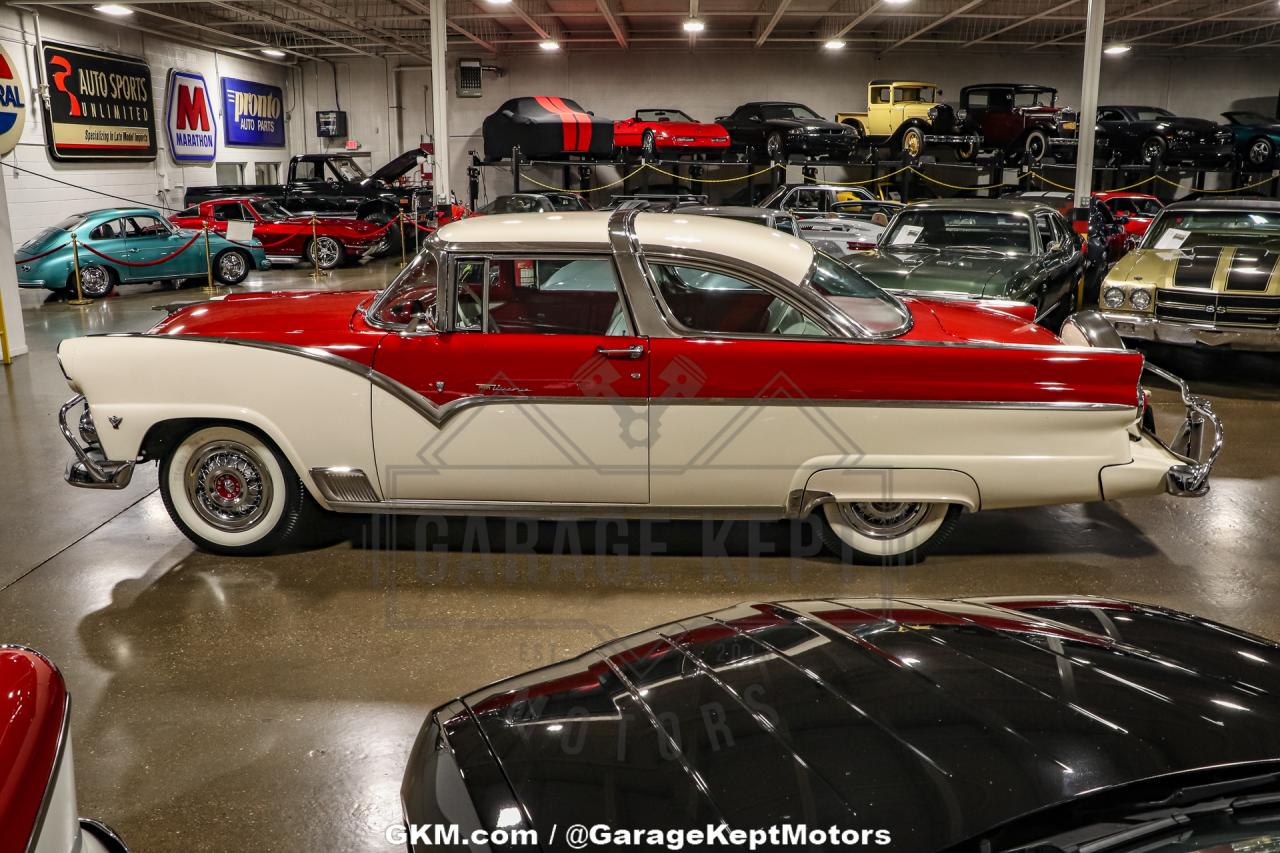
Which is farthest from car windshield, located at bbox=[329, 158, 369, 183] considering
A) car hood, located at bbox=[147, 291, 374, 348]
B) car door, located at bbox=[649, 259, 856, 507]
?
car door, located at bbox=[649, 259, 856, 507]

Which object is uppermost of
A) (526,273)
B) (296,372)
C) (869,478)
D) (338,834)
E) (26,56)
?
(26,56)

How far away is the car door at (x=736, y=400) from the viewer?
177 inches

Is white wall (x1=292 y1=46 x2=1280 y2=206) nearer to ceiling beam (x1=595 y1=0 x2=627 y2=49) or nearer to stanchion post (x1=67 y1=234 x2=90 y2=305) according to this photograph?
ceiling beam (x1=595 y1=0 x2=627 y2=49)

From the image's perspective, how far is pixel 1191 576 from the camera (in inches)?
188

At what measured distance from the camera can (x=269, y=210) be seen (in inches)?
738

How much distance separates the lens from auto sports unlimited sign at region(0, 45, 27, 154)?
14.9m

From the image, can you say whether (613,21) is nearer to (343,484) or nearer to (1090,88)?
(1090,88)

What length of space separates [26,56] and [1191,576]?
19855 mm

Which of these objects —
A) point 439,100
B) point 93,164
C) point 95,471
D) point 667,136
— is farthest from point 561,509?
point 93,164

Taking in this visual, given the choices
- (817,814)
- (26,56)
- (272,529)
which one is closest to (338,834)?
(817,814)

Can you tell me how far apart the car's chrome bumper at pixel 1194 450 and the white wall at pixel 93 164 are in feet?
52.6

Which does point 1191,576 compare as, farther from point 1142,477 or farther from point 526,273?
point 526,273

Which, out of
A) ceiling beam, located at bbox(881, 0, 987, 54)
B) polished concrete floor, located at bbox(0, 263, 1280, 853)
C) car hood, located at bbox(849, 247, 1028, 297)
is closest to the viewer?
polished concrete floor, located at bbox(0, 263, 1280, 853)

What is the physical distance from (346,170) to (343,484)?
66.1 ft
